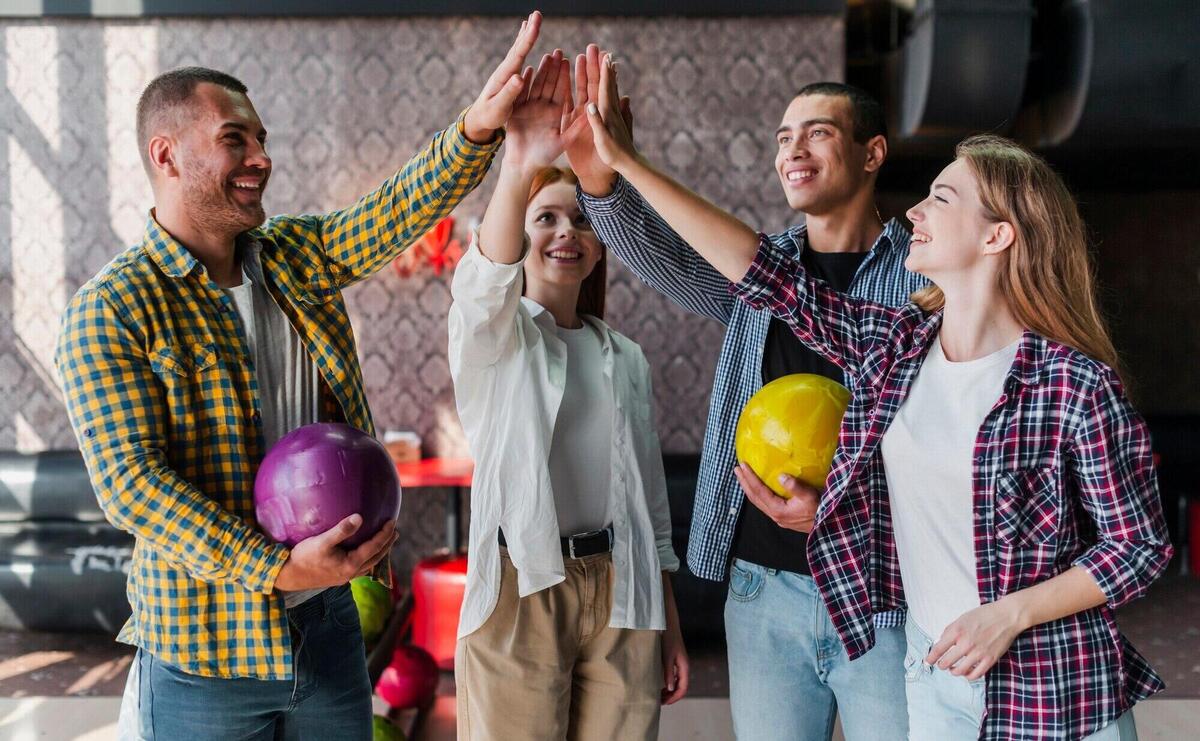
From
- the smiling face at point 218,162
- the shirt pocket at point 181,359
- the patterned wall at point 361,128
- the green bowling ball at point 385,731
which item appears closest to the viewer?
the shirt pocket at point 181,359

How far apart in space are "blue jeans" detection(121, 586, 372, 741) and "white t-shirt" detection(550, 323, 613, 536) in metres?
0.45

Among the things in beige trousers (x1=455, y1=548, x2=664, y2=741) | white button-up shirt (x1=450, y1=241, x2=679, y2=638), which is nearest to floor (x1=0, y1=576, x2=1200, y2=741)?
beige trousers (x1=455, y1=548, x2=664, y2=741)

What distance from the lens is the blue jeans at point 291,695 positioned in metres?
1.46

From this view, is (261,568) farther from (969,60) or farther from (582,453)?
(969,60)

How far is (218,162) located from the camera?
4.97ft

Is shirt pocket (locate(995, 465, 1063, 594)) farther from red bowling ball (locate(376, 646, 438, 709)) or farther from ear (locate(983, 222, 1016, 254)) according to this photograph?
red bowling ball (locate(376, 646, 438, 709))

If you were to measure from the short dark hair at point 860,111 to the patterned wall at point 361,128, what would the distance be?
3021mm

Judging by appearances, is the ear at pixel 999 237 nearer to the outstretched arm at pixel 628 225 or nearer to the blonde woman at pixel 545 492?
the outstretched arm at pixel 628 225

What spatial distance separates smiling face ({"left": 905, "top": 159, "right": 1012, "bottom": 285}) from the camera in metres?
1.48

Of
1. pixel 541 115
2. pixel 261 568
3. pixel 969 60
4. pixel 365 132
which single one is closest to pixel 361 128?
pixel 365 132

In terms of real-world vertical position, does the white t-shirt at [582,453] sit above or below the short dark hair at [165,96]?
below

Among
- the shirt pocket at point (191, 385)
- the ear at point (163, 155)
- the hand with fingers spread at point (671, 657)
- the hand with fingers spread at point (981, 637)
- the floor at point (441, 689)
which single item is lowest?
the floor at point (441, 689)

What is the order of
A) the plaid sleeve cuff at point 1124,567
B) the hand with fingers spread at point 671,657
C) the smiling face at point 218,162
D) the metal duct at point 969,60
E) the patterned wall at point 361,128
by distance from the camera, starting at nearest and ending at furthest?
the plaid sleeve cuff at point 1124,567, the smiling face at point 218,162, the hand with fingers spread at point 671,657, the metal duct at point 969,60, the patterned wall at point 361,128

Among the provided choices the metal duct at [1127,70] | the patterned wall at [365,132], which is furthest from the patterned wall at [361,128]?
the metal duct at [1127,70]
